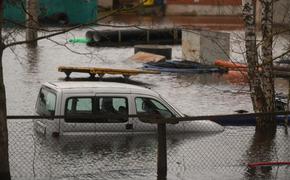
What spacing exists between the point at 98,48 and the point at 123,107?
101 ft

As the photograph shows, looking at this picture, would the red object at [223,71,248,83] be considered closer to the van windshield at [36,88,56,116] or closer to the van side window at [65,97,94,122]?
the van windshield at [36,88,56,116]

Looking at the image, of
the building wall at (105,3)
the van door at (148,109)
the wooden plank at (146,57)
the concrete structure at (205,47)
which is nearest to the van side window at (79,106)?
the van door at (148,109)

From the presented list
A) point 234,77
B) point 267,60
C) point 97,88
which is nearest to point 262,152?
point 267,60

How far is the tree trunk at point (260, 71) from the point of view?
1919cm

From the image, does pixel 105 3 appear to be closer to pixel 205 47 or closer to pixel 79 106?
pixel 205 47

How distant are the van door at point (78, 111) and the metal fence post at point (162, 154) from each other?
160 inches

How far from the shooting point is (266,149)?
17891 millimetres

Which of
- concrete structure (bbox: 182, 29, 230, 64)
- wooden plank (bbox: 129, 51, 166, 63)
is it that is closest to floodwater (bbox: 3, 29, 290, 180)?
concrete structure (bbox: 182, 29, 230, 64)

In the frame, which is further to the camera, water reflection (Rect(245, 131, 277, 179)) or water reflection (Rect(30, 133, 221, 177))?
water reflection (Rect(30, 133, 221, 177))

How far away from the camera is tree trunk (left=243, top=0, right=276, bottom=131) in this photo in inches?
756

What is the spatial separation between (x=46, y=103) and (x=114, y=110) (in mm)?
1508

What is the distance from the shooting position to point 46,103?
59.5ft

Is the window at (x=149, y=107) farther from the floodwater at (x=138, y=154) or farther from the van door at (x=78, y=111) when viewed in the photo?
the van door at (x=78, y=111)

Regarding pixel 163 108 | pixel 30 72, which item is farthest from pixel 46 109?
pixel 30 72
